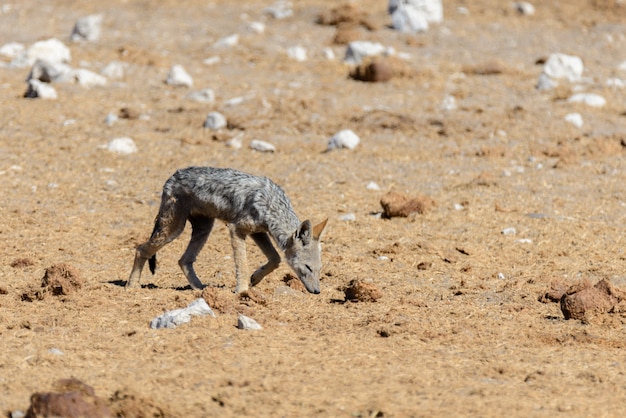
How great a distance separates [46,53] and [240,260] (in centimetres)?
1348

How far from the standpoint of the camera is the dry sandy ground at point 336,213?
22.5 ft

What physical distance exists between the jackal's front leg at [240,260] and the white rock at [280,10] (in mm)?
16968

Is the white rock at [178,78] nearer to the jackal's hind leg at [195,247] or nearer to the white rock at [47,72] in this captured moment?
the white rock at [47,72]

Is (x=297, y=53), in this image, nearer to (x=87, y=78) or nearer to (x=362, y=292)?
(x=87, y=78)

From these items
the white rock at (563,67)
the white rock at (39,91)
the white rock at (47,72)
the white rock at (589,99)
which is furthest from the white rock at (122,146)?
the white rock at (563,67)

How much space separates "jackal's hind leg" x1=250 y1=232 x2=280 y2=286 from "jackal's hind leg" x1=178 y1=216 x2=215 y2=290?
0.59 metres

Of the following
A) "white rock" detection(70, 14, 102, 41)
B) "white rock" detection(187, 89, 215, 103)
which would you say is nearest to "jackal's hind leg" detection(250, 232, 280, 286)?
"white rock" detection(187, 89, 215, 103)

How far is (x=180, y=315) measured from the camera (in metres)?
8.04

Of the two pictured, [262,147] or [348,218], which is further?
[262,147]

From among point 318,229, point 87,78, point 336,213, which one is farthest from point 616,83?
point 318,229

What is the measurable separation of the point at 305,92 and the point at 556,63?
6.08 m

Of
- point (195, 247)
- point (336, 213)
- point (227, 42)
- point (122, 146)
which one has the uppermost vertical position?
point (195, 247)

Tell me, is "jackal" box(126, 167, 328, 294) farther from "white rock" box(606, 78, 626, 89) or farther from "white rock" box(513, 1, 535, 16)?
"white rock" box(513, 1, 535, 16)

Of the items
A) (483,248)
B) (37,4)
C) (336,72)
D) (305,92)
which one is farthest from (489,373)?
(37,4)
